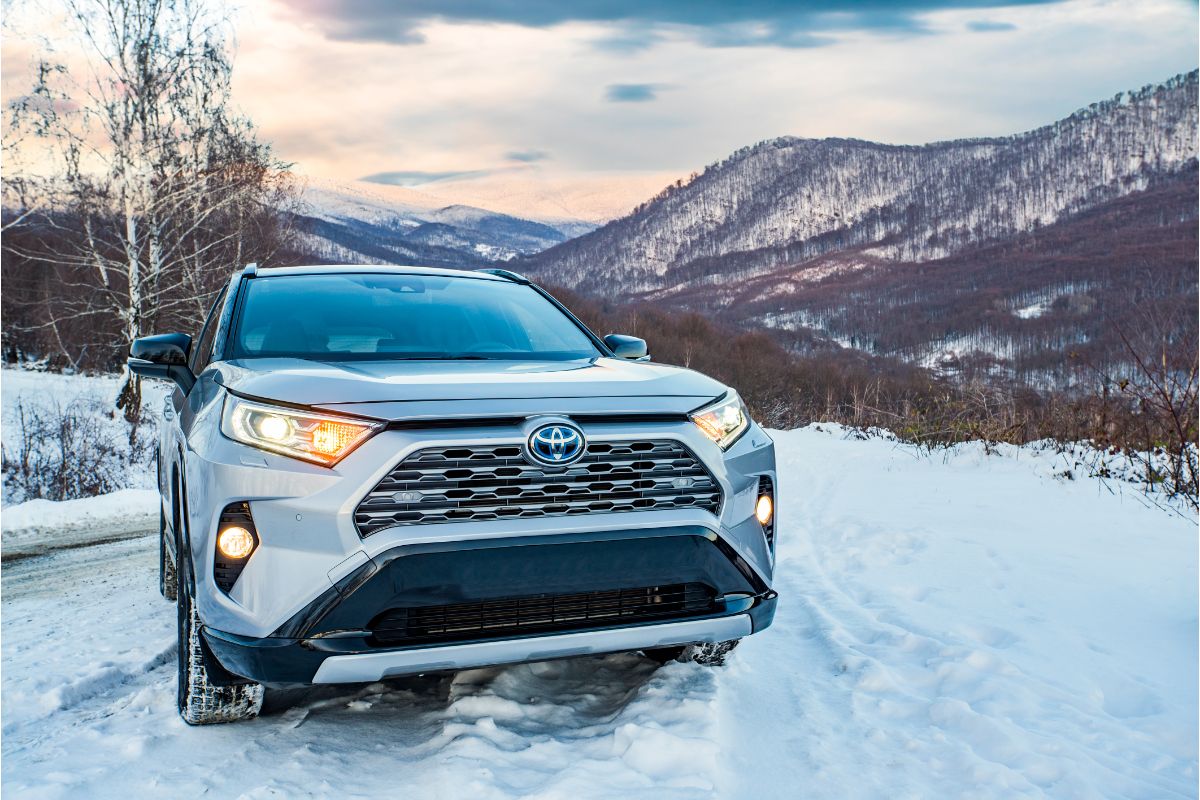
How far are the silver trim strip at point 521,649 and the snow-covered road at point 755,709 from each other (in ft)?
1.06

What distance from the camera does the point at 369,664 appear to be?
2.52 meters

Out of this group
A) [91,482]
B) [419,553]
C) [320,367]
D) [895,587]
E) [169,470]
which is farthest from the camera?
[91,482]

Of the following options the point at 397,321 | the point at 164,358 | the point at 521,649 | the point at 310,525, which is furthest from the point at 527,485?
the point at 164,358

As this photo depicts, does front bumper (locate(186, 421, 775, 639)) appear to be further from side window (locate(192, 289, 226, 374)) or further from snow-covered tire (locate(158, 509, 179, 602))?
snow-covered tire (locate(158, 509, 179, 602))

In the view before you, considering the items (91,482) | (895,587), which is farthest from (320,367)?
(91,482)

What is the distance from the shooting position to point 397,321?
3.95 metres

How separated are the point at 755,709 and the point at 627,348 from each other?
182 centimetres

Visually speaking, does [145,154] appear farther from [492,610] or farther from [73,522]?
[492,610]

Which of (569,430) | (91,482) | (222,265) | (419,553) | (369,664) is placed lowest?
(91,482)

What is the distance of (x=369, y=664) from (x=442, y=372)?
1.00 metres

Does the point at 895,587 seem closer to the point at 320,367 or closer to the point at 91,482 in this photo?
the point at 320,367

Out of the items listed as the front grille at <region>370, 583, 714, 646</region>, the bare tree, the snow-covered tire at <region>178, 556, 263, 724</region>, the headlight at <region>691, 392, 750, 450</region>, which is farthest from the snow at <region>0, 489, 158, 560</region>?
the bare tree

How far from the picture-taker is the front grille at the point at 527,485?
249 centimetres

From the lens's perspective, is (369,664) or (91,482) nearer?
(369,664)
